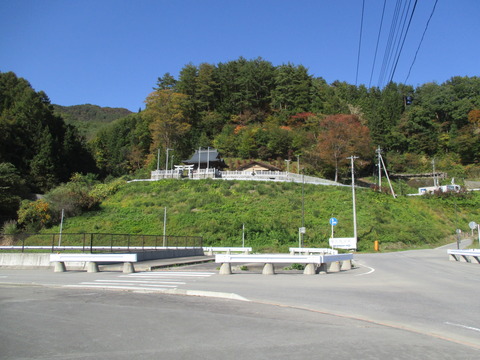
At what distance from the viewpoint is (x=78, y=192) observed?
160 feet

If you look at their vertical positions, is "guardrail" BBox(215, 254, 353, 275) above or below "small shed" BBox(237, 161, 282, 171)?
below

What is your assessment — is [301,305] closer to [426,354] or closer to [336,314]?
[336,314]

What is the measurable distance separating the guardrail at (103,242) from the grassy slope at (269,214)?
6.02 metres

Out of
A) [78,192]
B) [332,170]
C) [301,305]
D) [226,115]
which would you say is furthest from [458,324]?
[226,115]

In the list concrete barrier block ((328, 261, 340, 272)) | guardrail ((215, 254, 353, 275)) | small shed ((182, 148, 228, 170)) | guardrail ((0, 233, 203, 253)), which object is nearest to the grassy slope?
guardrail ((0, 233, 203, 253))

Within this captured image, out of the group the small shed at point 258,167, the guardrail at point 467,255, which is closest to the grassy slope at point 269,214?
the small shed at point 258,167

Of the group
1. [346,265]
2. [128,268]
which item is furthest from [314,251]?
[128,268]

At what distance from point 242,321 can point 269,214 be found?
3669 centimetres

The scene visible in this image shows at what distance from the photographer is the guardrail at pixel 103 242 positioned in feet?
73.3

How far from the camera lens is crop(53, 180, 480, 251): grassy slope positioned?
3831 cm

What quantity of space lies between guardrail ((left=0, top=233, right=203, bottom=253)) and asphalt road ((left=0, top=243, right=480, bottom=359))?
8769 mm

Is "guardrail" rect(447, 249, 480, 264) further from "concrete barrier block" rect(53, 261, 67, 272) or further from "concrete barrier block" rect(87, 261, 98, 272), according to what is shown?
"concrete barrier block" rect(53, 261, 67, 272)

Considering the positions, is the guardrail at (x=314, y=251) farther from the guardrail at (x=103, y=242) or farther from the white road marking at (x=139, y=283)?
the white road marking at (x=139, y=283)

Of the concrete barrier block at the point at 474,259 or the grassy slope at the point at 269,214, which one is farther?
the grassy slope at the point at 269,214
